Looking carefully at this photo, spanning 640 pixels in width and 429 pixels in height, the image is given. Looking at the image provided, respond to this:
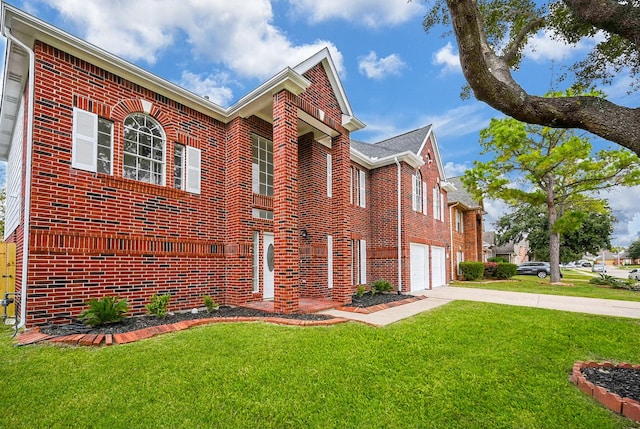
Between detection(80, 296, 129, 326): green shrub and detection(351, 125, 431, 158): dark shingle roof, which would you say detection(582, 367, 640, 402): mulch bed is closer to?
detection(80, 296, 129, 326): green shrub

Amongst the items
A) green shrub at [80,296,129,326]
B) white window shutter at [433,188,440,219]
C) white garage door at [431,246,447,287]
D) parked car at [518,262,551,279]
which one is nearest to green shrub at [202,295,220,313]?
green shrub at [80,296,129,326]

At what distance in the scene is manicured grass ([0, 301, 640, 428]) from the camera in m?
2.92

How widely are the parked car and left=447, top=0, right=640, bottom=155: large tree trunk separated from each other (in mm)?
29560

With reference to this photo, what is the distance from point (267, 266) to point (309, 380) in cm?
580

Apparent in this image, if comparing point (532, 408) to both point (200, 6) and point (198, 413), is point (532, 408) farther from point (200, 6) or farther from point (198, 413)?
point (200, 6)

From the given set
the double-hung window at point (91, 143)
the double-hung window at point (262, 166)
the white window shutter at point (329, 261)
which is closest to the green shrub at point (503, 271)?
the white window shutter at point (329, 261)

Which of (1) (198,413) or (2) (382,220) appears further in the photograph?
(2) (382,220)

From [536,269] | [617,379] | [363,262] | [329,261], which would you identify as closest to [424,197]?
[363,262]

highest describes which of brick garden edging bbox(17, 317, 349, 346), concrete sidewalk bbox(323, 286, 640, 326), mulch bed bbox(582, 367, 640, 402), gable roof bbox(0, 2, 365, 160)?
gable roof bbox(0, 2, 365, 160)

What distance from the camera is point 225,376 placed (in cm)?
375

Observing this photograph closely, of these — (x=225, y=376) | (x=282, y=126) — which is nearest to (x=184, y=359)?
(x=225, y=376)

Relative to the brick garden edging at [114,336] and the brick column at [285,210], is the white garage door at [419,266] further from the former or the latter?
the brick garden edging at [114,336]

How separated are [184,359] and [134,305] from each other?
325cm

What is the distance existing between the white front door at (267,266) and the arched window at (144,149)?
337 centimetres
